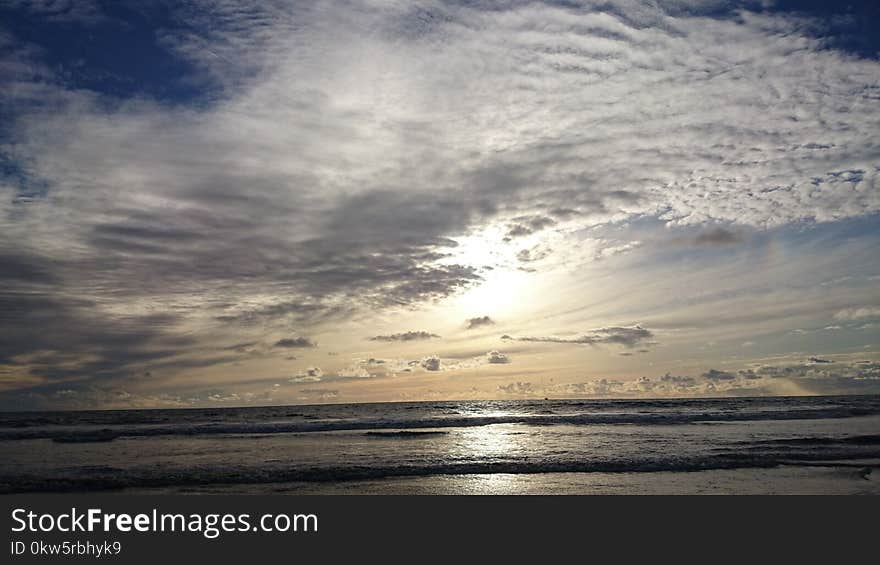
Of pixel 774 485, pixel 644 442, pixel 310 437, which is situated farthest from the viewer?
pixel 310 437

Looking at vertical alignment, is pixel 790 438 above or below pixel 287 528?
below

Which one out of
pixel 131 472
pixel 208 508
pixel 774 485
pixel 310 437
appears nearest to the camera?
pixel 208 508

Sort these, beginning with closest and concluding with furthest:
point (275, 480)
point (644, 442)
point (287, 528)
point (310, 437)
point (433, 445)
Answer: point (287, 528) → point (275, 480) → point (644, 442) → point (433, 445) → point (310, 437)

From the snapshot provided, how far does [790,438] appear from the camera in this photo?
3100 centimetres

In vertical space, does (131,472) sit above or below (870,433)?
above

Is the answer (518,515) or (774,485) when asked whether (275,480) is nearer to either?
(518,515)

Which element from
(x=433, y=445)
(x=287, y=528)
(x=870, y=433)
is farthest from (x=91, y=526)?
(x=870, y=433)

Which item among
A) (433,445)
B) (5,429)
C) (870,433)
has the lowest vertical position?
(870,433)

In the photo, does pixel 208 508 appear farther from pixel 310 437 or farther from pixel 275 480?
pixel 310 437

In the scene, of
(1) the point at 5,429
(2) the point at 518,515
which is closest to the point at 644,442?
(2) the point at 518,515

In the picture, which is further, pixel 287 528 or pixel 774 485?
pixel 774 485

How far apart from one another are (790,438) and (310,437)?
2961cm

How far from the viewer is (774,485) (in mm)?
17906

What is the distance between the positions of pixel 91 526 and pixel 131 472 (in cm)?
1132
